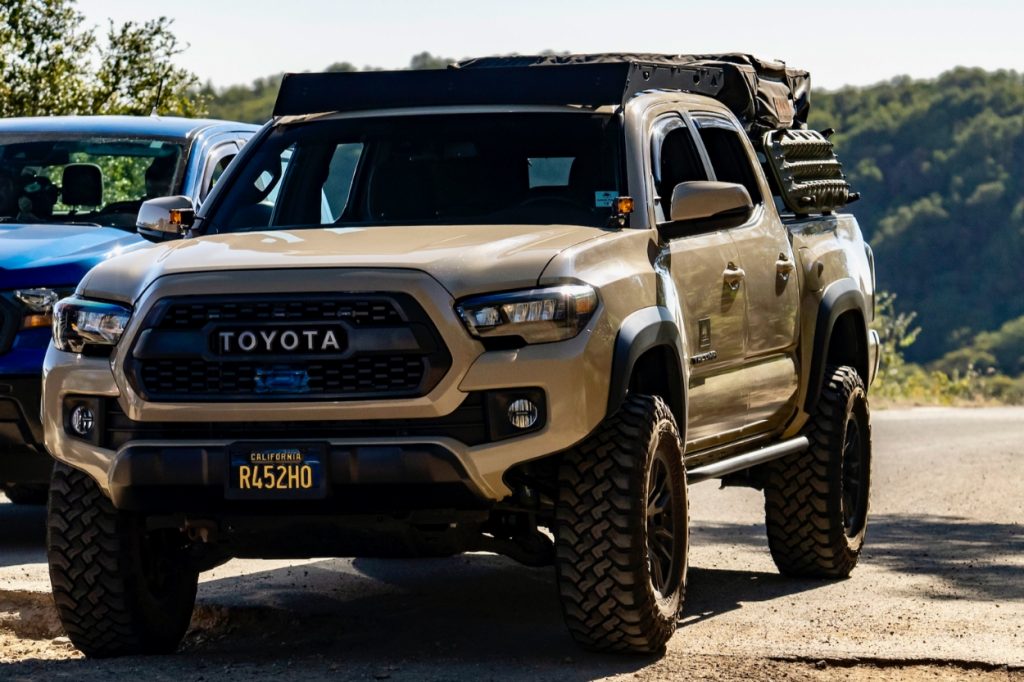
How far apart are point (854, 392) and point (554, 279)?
10.7ft

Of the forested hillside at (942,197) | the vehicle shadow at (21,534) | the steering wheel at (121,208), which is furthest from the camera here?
the forested hillside at (942,197)

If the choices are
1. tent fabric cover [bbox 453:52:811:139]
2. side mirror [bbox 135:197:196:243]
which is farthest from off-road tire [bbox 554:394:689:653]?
tent fabric cover [bbox 453:52:811:139]

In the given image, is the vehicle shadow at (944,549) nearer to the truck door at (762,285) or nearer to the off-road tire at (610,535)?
the truck door at (762,285)

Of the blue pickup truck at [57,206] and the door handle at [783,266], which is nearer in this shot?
the door handle at [783,266]

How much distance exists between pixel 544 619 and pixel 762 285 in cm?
165

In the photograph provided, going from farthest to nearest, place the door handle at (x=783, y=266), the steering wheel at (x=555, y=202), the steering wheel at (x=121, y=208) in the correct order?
the steering wheel at (x=121, y=208), the door handle at (x=783, y=266), the steering wheel at (x=555, y=202)

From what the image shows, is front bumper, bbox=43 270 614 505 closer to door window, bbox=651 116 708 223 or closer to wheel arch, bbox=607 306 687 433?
wheel arch, bbox=607 306 687 433

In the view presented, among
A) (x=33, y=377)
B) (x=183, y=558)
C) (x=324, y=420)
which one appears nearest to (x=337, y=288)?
(x=324, y=420)

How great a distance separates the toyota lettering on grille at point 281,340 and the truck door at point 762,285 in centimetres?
231

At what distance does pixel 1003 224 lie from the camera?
9938cm

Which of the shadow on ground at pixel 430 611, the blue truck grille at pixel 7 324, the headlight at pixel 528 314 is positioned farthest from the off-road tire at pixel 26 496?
the headlight at pixel 528 314

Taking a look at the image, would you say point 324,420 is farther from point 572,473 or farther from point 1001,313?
point 1001,313

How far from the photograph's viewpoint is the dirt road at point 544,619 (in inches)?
266

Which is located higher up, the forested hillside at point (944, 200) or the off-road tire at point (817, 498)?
the off-road tire at point (817, 498)
